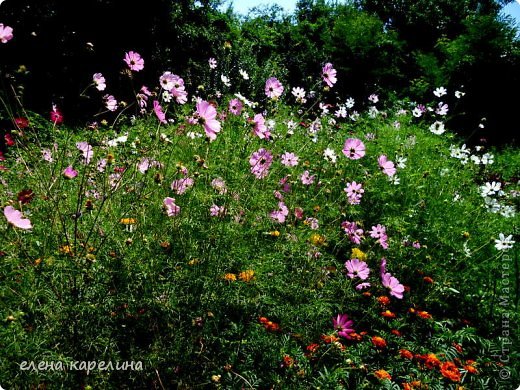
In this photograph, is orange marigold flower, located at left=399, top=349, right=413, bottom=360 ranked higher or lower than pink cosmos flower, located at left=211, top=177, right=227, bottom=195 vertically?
lower

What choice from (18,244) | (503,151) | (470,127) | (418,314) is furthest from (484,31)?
(18,244)

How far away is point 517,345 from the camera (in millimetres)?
1999

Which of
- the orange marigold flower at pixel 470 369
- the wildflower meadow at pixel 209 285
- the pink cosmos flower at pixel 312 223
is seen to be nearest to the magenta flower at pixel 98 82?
the wildflower meadow at pixel 209 285

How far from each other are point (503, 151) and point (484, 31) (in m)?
2.07

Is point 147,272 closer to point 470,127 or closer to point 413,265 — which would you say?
point 413,265

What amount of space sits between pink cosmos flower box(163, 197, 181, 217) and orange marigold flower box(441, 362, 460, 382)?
44.8 inches

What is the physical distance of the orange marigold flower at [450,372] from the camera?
1521 millimetres

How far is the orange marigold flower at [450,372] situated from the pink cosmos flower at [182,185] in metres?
1.20

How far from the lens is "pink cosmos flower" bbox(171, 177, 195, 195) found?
1708mm

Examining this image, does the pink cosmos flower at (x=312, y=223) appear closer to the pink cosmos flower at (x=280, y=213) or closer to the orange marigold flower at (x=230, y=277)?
the pink cosmos flower at (x=280, y=213)

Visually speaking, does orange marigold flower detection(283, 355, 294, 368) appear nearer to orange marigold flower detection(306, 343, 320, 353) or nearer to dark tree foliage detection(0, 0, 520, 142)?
orange marigold flower detection(306, 343, 320, 353)

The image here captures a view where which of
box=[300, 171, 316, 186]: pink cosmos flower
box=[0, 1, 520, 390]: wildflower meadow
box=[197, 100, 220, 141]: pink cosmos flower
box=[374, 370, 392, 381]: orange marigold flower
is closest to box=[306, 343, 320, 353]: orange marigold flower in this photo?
box=[0, 1, 520, 390]: wildflower meadow

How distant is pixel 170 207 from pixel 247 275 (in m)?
0.38

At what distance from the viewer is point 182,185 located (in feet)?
5.71
